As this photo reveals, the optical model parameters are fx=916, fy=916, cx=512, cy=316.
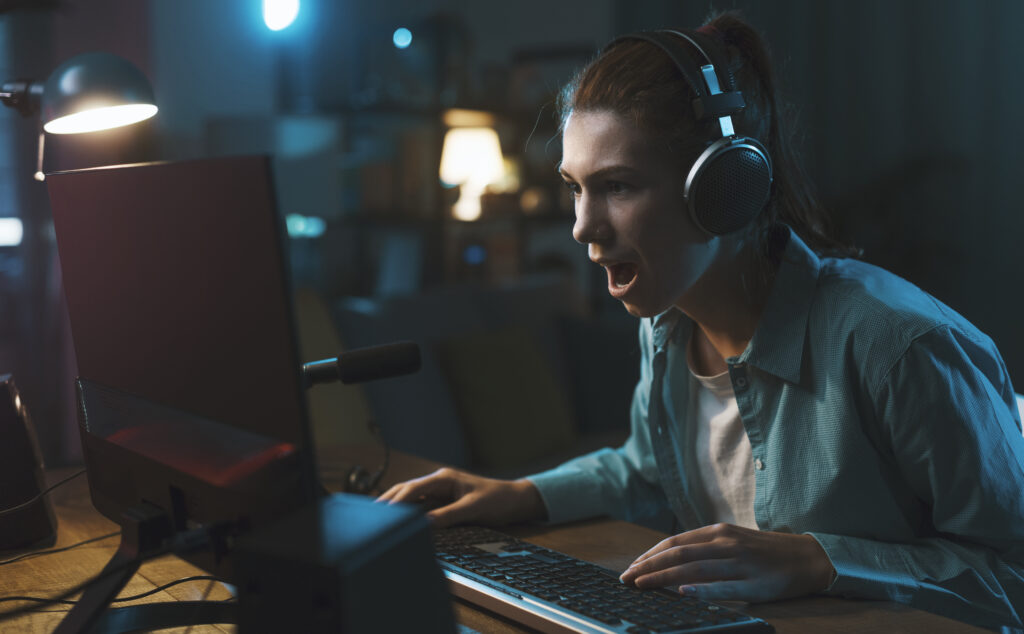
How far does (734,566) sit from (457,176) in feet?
9.78

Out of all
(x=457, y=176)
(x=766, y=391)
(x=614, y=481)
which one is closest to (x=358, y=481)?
(x=614, y=481)

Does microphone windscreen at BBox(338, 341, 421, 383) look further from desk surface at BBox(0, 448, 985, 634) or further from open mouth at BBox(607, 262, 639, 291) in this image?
open mouth at BBox(607, 262, 639, 291)

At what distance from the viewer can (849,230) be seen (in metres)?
3.56

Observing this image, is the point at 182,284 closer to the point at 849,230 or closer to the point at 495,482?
the point at 495,482

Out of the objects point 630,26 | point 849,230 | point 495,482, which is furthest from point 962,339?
point 630,26

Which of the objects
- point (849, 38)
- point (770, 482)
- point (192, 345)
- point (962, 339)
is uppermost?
point (849, 38)

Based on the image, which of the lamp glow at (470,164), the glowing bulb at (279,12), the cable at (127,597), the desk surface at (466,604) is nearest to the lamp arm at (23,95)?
the desk surface at (466,604)

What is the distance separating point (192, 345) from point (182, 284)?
0.05 m

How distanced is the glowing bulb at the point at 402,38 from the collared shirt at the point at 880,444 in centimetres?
273

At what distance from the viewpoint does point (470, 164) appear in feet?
12.0

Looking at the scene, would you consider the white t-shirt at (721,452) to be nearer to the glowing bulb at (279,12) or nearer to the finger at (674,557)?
the finger at (674,557)

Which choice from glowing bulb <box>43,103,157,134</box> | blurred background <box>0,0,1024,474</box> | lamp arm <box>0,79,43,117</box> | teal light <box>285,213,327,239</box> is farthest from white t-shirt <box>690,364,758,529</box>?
teal light <box>285,213,327,239</box>

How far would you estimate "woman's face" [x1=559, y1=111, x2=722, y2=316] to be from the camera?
3.33 ft

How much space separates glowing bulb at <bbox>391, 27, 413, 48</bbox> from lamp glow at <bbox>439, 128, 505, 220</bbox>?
0.38m
